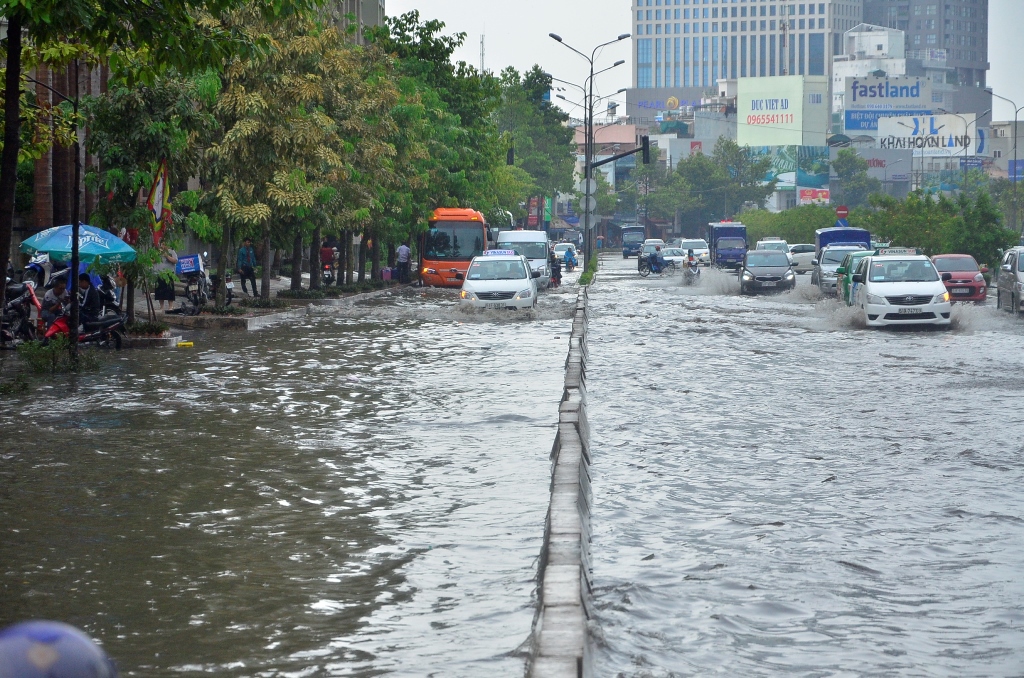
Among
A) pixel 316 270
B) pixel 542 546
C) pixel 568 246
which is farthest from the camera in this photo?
pixel 568 246

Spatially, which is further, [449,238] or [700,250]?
[700,250]

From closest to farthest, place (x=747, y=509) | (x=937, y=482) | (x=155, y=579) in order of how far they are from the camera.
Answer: (x=155, y=579)
(x=747, y=509)
(x=937, y=482)

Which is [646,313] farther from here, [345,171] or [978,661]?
[978,661]

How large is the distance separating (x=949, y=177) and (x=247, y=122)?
13269 centimetres

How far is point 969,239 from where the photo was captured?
167 ft

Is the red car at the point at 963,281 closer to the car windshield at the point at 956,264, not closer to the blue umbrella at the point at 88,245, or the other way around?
the car windshield at the point at 956,264

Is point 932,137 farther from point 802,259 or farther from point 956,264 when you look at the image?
point 956,264

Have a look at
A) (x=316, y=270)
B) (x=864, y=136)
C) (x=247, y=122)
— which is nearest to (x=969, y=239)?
(x=316, y=270)

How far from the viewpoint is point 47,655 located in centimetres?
226

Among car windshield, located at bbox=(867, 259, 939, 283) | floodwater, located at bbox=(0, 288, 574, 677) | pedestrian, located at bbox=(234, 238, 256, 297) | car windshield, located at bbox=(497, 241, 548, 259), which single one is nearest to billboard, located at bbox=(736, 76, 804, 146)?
car windshield, located at bbox=(497, 241, 548, 259)

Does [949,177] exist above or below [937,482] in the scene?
above

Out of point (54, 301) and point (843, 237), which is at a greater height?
point (843, 237)

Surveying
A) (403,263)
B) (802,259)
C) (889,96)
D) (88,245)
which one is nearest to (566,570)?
(88,245)

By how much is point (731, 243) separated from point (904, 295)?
48.2m
